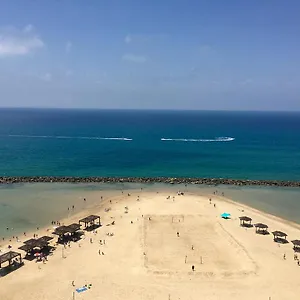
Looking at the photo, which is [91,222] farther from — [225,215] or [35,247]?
[225,215]

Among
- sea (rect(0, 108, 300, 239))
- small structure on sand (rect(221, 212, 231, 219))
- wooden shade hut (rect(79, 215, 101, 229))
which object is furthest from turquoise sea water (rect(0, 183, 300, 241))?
small structure on sand (rect(221, 212, 231, 219))

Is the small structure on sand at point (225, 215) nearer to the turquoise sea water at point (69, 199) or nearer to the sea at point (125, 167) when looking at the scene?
the turquoise sea water at point (69, 199)

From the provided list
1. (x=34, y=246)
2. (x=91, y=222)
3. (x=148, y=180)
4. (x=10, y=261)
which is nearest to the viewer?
(x=10, y=261)

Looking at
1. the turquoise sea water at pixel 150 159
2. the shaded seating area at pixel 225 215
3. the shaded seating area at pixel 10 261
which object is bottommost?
the shaded seating area at pixel 10 261

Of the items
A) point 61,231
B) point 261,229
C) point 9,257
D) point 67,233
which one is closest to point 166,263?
point 61,231

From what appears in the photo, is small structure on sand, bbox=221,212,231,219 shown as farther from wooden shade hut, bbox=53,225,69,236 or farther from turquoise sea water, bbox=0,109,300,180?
turquoise sea water, bbox=0,109,300,180

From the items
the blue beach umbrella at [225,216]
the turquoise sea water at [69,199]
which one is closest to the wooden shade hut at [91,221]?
the turquoise sea water at [69,199]
